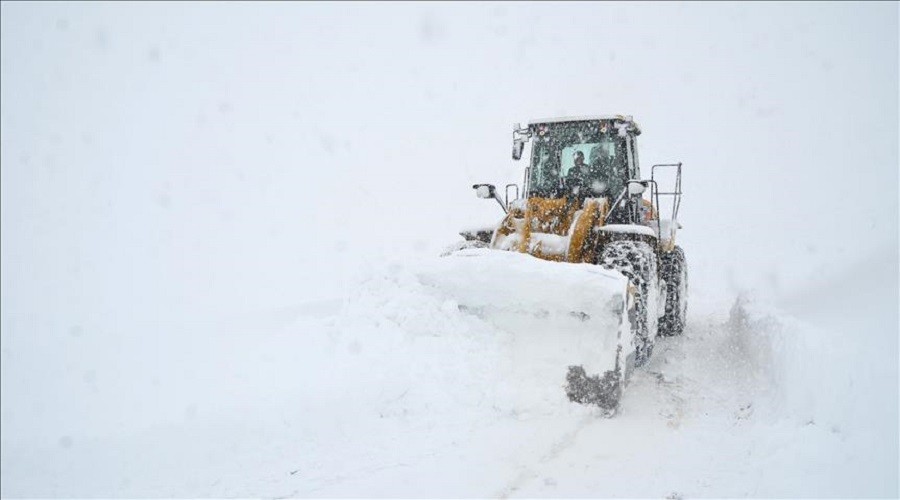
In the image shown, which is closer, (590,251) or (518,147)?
(590,251)

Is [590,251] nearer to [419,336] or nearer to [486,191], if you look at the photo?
[486,191]

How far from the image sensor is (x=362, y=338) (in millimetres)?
4289

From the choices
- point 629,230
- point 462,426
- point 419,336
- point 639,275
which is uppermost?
point 629,230

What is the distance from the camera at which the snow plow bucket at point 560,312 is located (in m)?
3.98

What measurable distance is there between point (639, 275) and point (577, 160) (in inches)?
74.4

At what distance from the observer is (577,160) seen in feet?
A: 20.4

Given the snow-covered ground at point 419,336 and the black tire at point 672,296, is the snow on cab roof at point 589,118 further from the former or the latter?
the snow-covered ground at point 419,336

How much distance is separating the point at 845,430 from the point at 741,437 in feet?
1.84

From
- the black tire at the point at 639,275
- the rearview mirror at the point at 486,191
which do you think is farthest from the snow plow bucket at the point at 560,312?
the rearview mirror at the point at 486,191

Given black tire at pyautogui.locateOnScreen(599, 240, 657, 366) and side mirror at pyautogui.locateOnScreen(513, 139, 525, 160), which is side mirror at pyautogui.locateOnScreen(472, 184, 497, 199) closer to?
side mirror at pyautogui.locateOnScreen(513, 139, 525, 160)

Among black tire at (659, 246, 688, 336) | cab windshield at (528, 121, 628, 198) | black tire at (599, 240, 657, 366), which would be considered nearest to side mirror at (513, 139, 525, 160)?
cab windshield at (528, 121, 628, 198)

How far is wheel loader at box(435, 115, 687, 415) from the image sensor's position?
4016 millimetres

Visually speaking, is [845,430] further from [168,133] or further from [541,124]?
[168,133]

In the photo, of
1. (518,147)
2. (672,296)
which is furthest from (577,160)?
(672,296)
